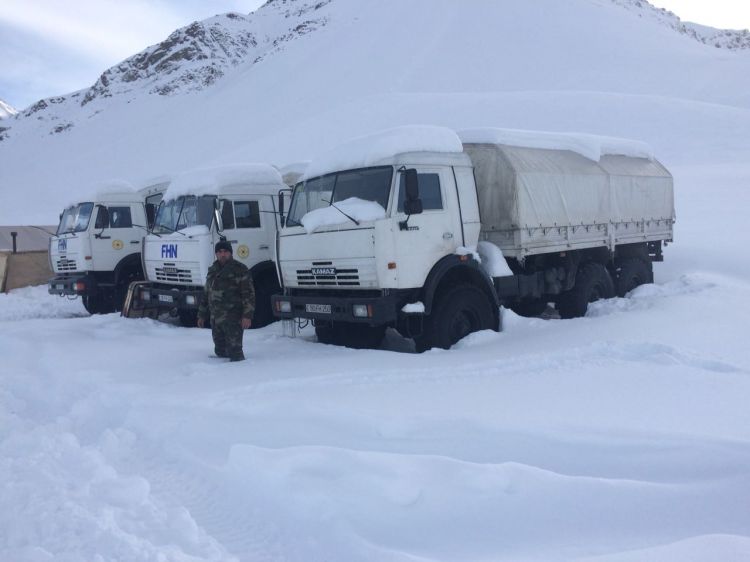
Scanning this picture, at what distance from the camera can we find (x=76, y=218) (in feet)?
44.9

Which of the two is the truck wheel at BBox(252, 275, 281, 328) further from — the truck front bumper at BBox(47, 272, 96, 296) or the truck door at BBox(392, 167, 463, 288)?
the truck front bumper at BBox(47, 272, 96, 296)

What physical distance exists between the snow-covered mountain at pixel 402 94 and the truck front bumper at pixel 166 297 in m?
28.1

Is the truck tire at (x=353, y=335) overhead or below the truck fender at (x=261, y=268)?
below

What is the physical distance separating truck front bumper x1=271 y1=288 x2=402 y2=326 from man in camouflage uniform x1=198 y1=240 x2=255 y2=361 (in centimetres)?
63

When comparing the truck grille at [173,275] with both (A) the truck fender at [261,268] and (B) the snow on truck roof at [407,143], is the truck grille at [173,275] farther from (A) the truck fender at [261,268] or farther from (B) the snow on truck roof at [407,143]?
Result: (B) the snow on truck roof at [407,143]

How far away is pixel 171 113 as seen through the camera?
77750mm

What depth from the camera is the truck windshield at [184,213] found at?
10.3 meters

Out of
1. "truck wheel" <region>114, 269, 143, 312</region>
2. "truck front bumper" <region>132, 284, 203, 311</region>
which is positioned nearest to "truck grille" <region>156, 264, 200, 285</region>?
"truck front bumper" <region>132, 284, 203, 311</region>

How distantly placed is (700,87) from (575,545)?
185 ft

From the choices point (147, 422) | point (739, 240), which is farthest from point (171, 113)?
point (147, 422)

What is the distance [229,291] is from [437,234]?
8.50ft

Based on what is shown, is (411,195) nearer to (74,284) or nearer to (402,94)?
(74,284)

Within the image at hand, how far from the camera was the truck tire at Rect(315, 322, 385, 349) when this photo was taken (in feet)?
27.7

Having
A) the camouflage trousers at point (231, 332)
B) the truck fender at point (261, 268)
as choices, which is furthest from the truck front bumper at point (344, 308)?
the truck fender at point (261, 268)
